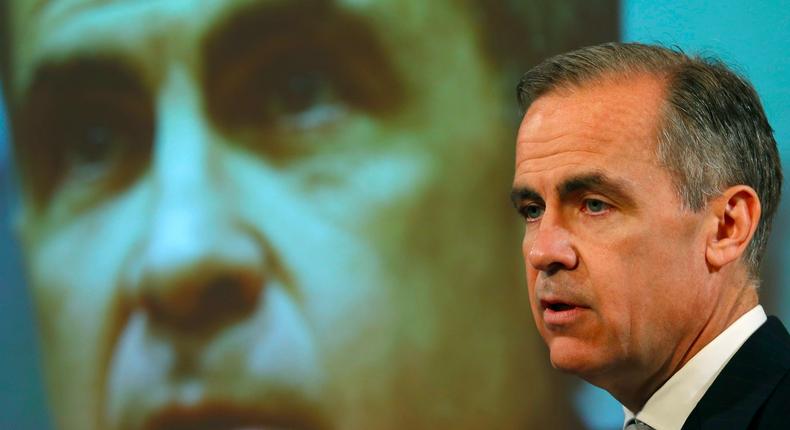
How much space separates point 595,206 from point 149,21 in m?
1.39

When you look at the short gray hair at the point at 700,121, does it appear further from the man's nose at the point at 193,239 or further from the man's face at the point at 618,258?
the man's nose at the point at 193,239

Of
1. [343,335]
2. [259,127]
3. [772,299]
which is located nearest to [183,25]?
[259,127]

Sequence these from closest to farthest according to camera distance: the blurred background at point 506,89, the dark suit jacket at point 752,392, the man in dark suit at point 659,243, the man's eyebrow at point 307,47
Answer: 1. the dark suit jacket at point 752,392
2. the man in dark suit at point 659,243
3. the blurred background at point 506,89
4. the man's eyebrow at point 307,47

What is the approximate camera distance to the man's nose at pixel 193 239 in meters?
2.33

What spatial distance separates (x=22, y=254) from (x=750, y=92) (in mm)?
1720

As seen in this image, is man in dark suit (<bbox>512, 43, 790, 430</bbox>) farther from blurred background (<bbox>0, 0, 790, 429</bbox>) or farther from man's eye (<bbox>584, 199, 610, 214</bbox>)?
blurred background (<bbox>0, 0, 790, 429</bbox>)

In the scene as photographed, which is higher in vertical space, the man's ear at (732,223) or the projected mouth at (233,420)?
the man's ear at (732,223)

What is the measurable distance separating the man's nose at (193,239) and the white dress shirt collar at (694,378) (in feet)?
3.78

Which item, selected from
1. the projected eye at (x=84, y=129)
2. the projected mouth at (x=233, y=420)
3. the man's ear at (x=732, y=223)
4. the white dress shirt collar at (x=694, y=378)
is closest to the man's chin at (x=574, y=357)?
the white dress shirt collar at (x=694, y=378)

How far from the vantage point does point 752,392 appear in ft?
4.25

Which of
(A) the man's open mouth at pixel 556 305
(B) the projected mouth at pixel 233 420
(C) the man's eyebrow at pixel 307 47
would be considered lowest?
(B) the projected mouth at pixel 233 420

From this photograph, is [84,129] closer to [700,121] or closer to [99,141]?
[99,141]

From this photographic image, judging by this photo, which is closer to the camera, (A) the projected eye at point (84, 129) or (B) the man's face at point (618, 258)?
(B) the man's face at point (618, 258)

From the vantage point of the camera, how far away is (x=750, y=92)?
146cm
